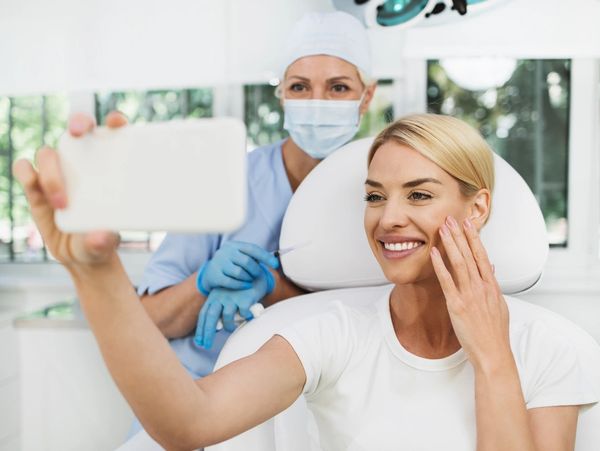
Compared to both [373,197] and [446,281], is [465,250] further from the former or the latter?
[373,197]

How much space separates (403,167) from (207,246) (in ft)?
2.09

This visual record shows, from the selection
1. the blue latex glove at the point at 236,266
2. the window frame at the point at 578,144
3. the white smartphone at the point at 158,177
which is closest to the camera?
the white smartphone at the point at 158,177

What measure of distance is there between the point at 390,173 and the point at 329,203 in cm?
25

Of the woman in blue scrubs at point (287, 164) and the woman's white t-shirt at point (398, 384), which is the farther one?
the woman in blue scrubs at point (287, 164)

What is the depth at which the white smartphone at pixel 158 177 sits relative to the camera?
54cm

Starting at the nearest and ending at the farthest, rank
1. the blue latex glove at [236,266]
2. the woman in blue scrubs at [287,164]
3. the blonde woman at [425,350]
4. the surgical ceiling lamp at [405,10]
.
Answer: the blonde woman at [425,350] → the blue latex glove at [236,266] → the woman in blue scrubs at [287,164] → the surgical ceiling lamp at [405,10]

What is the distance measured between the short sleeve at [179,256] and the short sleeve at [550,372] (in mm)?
797

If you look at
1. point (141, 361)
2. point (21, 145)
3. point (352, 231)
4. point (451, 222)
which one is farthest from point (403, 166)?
point (21, 145)

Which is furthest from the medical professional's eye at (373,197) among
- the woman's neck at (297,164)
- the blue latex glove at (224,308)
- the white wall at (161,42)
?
the white wall at (161,42)

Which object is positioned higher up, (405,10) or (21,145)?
(405,10)

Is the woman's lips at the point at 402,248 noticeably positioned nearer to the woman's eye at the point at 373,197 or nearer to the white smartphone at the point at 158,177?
the woman's eye at the point at 373,197

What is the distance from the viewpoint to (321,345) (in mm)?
1067

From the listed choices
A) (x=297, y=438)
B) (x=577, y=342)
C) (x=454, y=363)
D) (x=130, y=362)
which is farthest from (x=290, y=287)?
(x=130, y=362)

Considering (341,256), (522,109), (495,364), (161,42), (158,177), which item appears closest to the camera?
(158,177)
